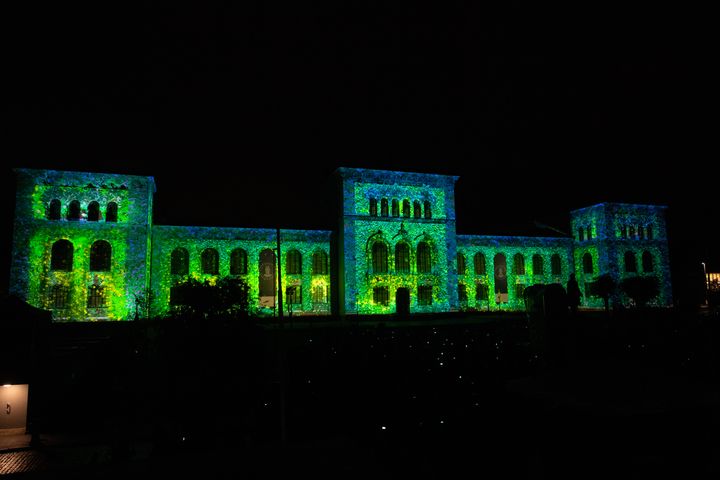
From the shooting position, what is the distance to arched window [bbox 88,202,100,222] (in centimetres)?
3688

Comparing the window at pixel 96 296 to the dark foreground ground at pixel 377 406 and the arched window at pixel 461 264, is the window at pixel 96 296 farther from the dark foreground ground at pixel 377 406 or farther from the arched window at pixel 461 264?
the arched window at pixel 461 264

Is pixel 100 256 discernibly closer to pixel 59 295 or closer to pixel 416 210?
pixel 59 295

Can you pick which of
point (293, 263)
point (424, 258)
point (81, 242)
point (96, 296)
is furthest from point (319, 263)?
point (81, 242)

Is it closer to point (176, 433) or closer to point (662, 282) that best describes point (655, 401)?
point (176, 433)

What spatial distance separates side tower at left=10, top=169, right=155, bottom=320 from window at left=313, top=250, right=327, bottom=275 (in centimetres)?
1374

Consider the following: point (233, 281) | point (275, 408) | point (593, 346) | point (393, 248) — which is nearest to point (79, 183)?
point (233, 281)

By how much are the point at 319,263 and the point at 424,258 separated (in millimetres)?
9426

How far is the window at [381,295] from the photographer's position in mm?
42172

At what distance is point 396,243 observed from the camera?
43188mm

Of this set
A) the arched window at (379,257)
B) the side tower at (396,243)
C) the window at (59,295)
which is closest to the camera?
the window at (59,295)

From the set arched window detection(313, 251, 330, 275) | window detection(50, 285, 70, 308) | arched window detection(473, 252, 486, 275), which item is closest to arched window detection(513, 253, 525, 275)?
arched window detection(473, 252, 486, 275)

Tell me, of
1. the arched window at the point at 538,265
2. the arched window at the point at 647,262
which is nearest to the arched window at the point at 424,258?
the arched window at the point at 538,265

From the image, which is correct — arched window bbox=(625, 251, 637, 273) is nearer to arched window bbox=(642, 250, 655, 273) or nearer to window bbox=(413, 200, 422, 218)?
arched window bbox=(642, 250, 655, 273)

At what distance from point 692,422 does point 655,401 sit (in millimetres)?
1197
